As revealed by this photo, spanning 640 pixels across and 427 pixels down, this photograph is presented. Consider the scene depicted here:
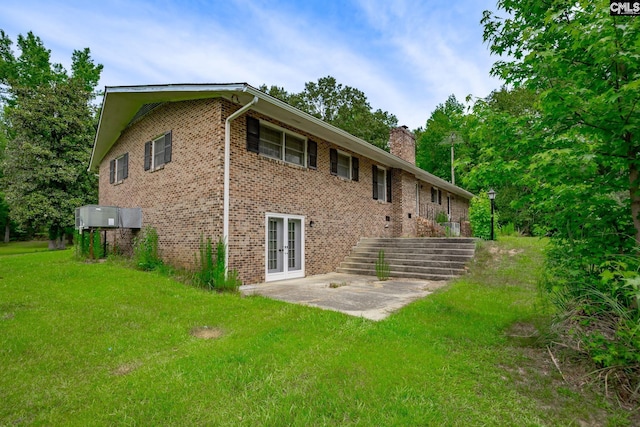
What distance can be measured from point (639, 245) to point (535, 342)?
1555 mm

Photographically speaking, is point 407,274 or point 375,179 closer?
point 407,274

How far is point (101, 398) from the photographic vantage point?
2.57m

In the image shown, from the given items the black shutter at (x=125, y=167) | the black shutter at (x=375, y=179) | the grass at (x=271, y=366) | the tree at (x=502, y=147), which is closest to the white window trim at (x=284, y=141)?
the black shutter at (x=375, y=179)

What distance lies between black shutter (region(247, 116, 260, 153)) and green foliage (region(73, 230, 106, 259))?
649cm

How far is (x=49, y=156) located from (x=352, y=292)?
2147cm

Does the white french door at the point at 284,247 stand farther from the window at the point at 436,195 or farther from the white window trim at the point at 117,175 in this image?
the window at the point at 436,195

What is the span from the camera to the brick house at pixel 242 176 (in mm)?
7590

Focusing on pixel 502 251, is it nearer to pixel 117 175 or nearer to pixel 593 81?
pixel 593 81

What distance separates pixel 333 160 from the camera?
10.8m

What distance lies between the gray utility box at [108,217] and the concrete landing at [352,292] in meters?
5.44

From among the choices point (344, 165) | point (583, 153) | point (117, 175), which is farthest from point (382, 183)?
point (117, 175)

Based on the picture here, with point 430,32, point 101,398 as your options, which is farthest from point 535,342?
point 430,32

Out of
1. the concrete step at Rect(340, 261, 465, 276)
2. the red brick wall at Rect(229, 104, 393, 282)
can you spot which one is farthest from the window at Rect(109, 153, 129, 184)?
the concrete step at Rect(340, 261, 465, 276)
